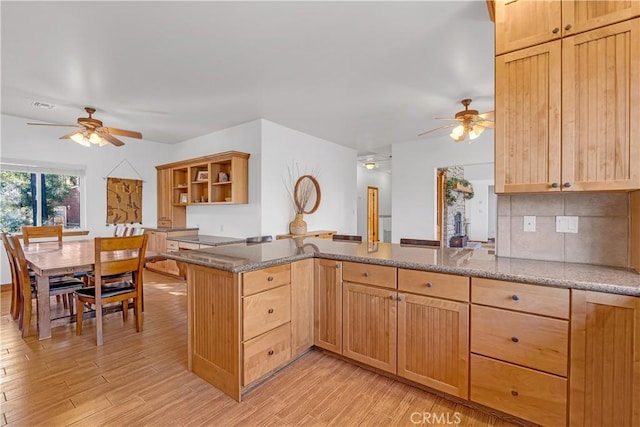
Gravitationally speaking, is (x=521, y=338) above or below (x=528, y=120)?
below

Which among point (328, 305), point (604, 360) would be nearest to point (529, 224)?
point (604, 360)

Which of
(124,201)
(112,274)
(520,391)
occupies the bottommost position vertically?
(520,391)

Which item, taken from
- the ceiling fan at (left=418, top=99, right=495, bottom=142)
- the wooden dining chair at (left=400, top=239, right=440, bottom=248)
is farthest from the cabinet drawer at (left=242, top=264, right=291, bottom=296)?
the ceiling fan at (left=418, top=99, right=495, bottom=142)

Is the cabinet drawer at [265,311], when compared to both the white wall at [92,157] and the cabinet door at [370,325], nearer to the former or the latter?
the cabinet door at [370,325]

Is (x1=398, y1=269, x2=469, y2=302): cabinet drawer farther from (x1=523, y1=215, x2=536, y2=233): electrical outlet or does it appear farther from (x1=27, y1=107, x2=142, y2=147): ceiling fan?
(x1=27, y1=107, x2=142, y2=147): ceiling fan

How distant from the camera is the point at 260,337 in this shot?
6.57 ft

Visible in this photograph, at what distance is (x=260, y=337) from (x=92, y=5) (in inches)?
104

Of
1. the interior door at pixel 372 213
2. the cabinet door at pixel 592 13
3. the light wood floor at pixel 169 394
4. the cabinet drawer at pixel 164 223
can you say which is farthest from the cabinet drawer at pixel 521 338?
the interior door at pixel 372 213

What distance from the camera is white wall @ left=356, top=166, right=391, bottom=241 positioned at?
9124mm

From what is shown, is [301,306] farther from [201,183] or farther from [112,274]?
[201,183]

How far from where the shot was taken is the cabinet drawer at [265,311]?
1903 mm

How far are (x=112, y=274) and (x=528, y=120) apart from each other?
3.63 m

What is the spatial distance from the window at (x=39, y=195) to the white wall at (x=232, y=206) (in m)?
1.86

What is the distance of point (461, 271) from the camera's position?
68.3 inches
